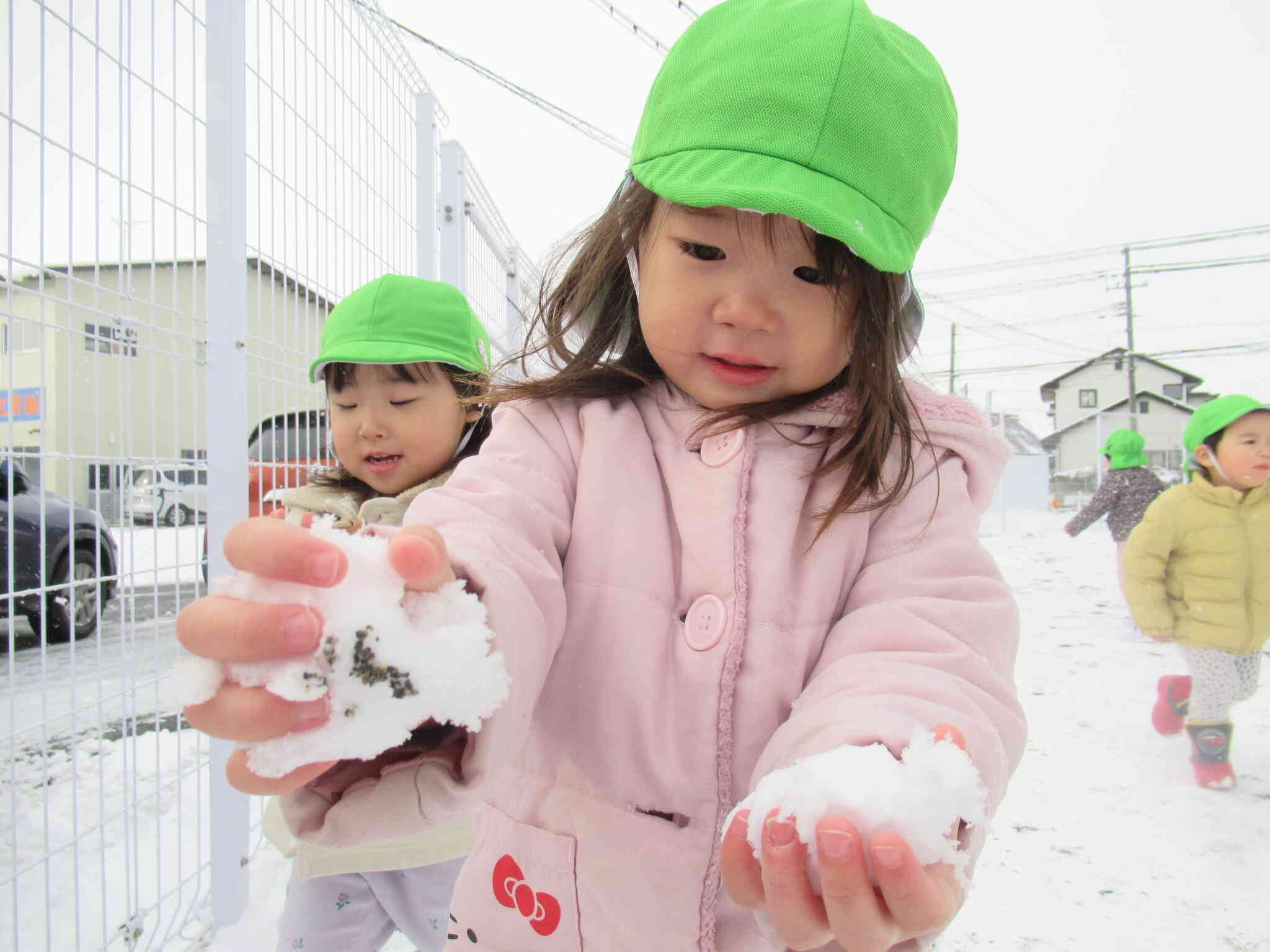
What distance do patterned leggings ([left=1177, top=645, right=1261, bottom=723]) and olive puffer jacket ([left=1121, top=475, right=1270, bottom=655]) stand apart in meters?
0.04

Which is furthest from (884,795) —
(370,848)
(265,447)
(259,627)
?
(265,447)

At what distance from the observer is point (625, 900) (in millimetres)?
870

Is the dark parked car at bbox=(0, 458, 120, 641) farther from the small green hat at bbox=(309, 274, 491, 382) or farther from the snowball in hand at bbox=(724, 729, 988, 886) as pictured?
the snowball in hand at bbox=(724, 729, 988, 886)

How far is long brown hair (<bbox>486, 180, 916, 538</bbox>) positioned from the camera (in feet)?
2.99

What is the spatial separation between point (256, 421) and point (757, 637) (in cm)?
181

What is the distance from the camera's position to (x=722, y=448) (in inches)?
37.3

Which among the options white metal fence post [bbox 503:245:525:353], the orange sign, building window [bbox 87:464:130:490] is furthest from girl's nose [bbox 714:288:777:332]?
white metal fence post [bbox 503:245:525:353]

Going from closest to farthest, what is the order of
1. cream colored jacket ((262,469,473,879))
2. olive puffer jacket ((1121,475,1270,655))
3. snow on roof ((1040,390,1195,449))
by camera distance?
cream colored jacket ((262,469,473,879)), olive puffer jacket ((1121,475,1270,655)), snow on roof ((1040,390,1195,449))

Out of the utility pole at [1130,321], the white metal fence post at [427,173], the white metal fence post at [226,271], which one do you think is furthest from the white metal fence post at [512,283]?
the utility pole at [1130,321]

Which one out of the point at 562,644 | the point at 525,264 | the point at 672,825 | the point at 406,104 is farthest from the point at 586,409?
the point at 525,264

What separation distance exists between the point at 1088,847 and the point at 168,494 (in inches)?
105

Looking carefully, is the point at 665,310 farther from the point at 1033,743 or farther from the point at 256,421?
the point at 1033,743

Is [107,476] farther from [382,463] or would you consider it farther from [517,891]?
[517,891]

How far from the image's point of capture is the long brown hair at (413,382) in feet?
5.72
